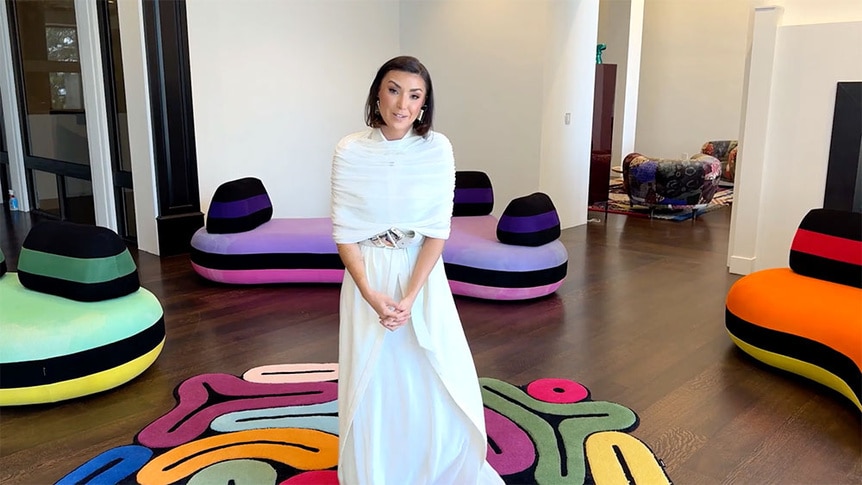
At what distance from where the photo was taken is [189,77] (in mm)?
5457

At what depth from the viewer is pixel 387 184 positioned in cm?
192

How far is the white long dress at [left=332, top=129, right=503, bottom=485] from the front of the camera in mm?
1929

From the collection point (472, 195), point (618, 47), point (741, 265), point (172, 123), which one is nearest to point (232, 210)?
point (172, 123)

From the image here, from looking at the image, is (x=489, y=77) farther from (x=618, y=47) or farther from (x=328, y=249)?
(x=618, y=47)

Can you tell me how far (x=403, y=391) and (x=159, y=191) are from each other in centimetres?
409

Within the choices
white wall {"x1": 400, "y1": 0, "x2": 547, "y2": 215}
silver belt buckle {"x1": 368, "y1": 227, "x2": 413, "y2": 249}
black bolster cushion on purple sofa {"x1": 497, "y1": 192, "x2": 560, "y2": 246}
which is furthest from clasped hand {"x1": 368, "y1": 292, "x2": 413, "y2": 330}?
white wall {"x1": 400, "y1": 0, "x2": 547, "y2": 215}

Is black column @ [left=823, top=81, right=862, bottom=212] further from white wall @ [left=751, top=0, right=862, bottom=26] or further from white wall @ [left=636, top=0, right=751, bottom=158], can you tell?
white wall @ [left=636, top=0, right=751, bottom=158]

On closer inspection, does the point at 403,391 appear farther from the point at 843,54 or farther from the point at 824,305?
the point at 843,54

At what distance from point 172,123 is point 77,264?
8.58 feet

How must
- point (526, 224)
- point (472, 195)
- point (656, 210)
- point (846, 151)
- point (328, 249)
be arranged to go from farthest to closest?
point (656, 210), point (472, 195), point (328, 249), point (846, 151), point (526, 224)

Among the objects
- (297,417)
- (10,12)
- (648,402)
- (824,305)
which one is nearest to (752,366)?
(824,305)

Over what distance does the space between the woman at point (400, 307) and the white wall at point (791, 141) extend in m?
3.72

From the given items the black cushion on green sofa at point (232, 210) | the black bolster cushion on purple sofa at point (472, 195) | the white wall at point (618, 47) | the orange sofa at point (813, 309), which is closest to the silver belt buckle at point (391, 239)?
the orange sofa at point (813, 309)

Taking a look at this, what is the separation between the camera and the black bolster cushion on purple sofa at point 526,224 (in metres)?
4.39
